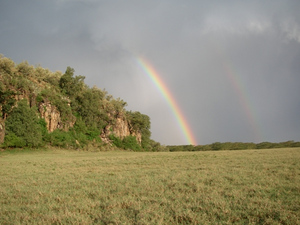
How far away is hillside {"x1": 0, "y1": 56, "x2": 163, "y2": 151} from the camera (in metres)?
41.5

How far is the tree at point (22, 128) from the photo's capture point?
1572 inches

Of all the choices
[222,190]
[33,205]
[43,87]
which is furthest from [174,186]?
[43,87]

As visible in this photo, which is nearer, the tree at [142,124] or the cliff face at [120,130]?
the cliff face at [120,130]

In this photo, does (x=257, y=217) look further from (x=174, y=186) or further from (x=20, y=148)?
(x=20, y=148)

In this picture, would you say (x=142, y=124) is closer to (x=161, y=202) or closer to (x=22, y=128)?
(x=22, y=128)

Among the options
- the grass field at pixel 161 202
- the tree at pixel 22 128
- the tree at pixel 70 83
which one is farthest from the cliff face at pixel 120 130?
the grass field at pixel 161 202

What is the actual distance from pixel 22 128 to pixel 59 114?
10954 mm

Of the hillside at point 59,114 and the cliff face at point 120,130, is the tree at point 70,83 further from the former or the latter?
the cliff face at point 120,130

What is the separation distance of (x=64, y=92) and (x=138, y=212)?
189ft

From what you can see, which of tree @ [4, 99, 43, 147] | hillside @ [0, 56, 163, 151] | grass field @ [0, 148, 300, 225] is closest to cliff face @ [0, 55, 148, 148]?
hillside @ [0, 56, 163, 151]

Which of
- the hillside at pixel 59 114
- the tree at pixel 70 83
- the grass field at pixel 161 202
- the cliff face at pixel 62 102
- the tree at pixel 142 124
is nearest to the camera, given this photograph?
the grass field at pixel 161 202

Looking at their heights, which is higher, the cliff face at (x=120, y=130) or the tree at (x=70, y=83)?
the tree at (x=70, y=83)

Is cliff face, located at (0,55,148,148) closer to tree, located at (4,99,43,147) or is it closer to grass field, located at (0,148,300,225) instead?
tree, located at (4,99,43,147)

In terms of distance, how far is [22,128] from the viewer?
41.2 metres
